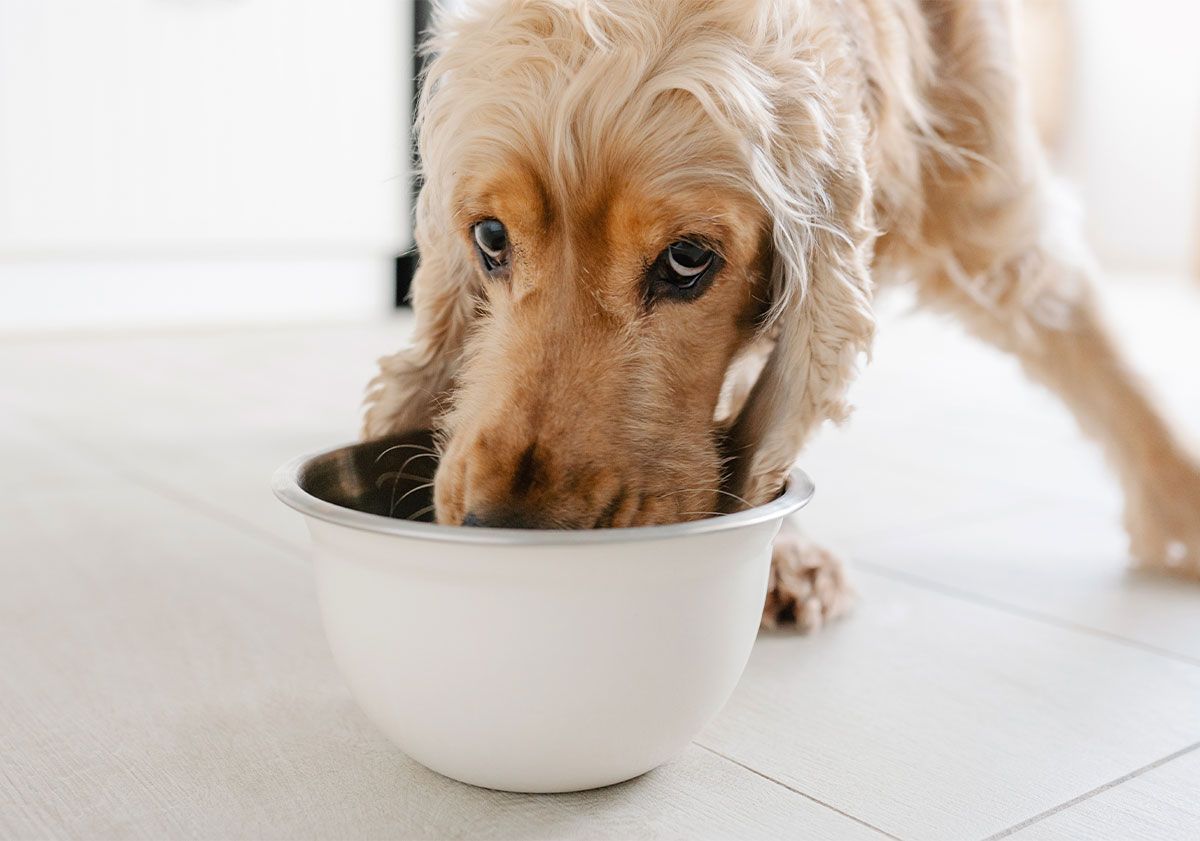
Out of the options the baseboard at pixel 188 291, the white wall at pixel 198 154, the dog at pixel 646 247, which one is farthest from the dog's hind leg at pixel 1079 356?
the baseboard at pixel 188 291

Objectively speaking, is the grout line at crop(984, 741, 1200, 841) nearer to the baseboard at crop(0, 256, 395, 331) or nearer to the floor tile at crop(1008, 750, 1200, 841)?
the floor tile at crop(1008, 750, 1200, 841)

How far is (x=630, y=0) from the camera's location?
4.82ft

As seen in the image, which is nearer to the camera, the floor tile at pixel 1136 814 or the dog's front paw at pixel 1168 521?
the floor tile at pixel 1136 814

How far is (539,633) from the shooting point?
42.9 inches

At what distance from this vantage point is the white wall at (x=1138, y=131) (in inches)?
306

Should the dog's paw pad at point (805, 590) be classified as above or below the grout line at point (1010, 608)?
above

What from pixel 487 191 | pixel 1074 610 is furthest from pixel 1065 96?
pixel 487 191

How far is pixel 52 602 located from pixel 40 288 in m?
3.03

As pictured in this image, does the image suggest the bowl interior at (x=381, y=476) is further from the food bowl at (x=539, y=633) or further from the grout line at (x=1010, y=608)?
the grout line at (x=1010, y=608)

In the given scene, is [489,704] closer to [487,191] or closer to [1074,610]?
[487,191]

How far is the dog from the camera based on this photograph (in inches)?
53.5

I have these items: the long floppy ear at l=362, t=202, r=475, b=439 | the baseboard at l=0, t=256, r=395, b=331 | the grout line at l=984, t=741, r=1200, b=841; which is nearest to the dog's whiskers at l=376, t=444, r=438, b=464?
the long floppy ear at l=362, t=202, r=475, b=439

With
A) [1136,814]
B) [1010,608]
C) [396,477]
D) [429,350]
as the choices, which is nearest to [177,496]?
[429,350]

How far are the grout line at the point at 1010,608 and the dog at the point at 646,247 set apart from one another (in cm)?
23
